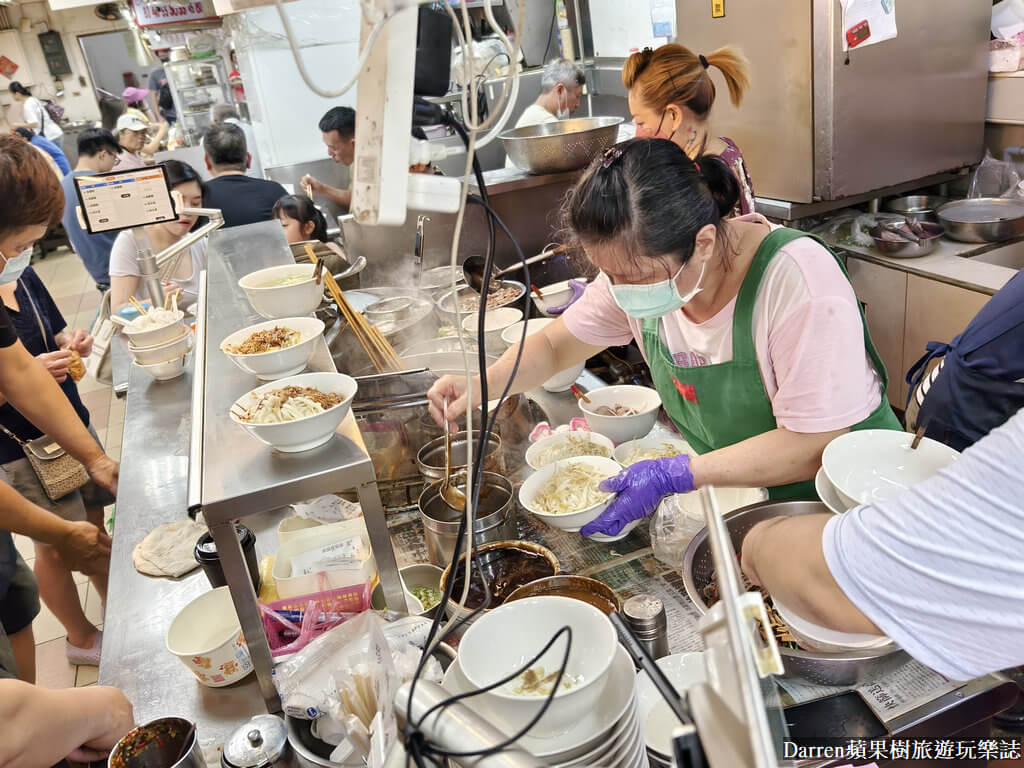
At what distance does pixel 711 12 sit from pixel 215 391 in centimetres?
378

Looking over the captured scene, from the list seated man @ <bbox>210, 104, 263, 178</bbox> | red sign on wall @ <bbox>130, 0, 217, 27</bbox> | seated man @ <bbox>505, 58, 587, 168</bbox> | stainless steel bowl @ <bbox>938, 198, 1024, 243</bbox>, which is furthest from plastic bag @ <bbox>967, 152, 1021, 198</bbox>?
seated man @ <bbox>210, 104, 263, 178</bbox>

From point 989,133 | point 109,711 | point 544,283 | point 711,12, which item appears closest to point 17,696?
point 109,711

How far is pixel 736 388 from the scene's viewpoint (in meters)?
1.85

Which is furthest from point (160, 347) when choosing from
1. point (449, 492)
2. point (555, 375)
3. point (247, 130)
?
point (247, 130)

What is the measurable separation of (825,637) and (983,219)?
371 centimetres

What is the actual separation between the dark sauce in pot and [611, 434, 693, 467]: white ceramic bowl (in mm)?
517

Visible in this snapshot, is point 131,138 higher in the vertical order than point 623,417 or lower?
higher

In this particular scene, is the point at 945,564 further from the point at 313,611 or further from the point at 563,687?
the point at 313,611

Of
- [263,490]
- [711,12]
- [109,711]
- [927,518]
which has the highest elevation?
[711,12]

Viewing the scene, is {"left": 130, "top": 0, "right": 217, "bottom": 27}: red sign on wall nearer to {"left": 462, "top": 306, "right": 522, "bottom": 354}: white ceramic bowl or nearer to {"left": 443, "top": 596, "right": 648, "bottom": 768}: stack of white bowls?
{"left": 462, "top": 306, "right": 522, "bottom": 354}: white ceramic bowl

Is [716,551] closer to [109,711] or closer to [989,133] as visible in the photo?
Result: [109,711]

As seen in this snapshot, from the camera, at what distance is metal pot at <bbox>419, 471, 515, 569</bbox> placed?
1644 millimetres

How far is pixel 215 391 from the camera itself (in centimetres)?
181

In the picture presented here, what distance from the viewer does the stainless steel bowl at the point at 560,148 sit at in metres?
3.51
